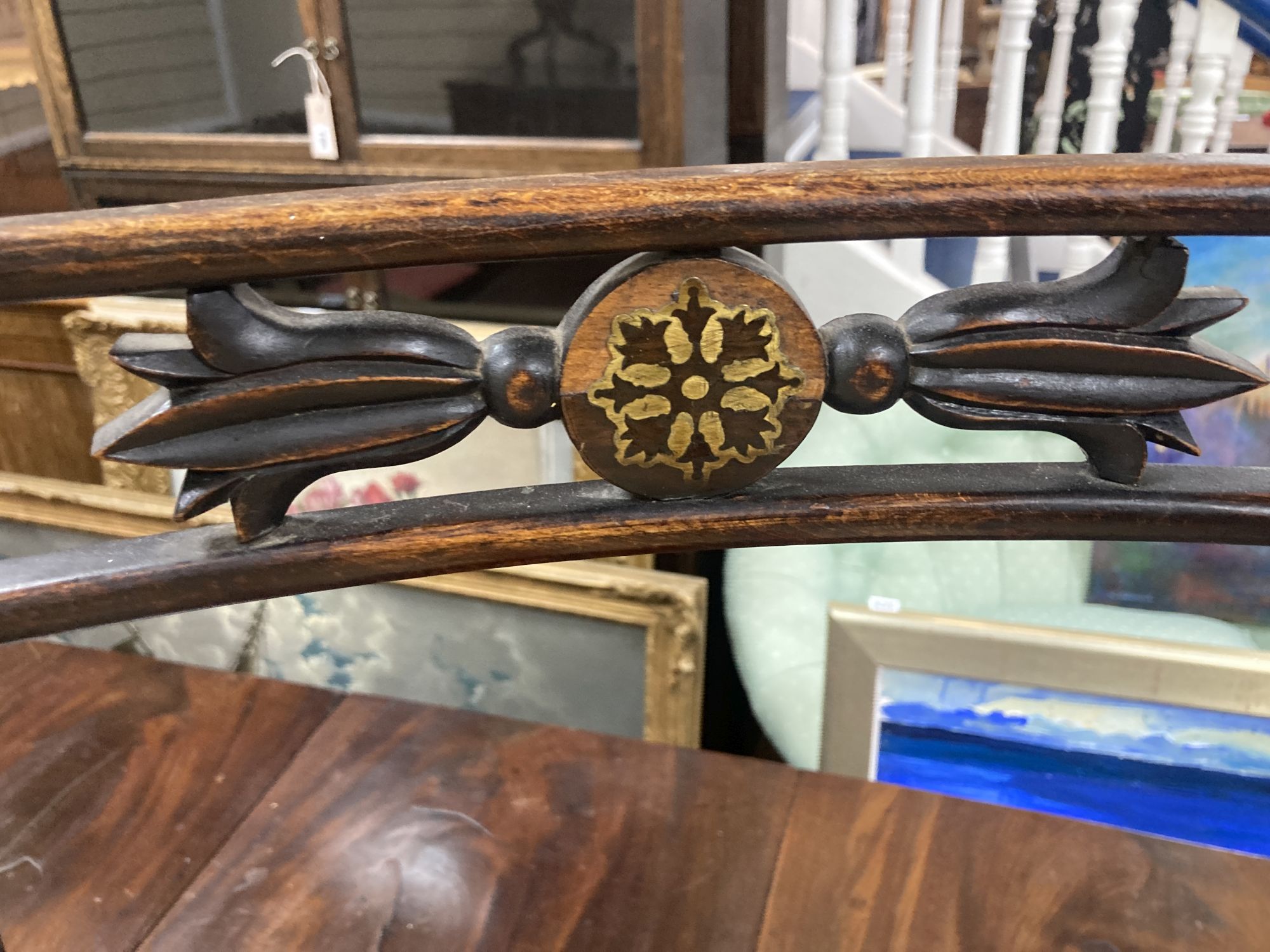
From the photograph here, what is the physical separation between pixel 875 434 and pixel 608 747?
0.64m

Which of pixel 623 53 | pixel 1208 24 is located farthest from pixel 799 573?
pixel 1208 24

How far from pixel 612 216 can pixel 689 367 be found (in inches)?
3.0

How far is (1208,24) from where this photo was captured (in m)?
1.30

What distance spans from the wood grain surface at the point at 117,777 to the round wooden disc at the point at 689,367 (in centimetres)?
51

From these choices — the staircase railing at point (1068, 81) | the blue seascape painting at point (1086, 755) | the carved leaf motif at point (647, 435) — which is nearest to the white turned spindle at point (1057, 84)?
the staircase railing at point (1068, 81)

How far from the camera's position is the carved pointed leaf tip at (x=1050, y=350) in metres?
0.46

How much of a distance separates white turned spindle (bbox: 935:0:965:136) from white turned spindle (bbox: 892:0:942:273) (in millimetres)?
287

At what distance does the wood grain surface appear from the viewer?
2.41ft

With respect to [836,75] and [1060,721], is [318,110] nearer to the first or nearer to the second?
[836,75]

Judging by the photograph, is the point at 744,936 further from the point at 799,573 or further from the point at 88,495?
the point at 88,495

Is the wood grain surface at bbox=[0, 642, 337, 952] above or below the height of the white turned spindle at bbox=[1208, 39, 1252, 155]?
below

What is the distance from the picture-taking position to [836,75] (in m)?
1.41

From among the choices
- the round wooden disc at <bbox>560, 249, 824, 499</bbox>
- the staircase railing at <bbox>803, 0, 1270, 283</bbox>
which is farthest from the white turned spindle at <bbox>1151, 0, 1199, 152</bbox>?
the round wooden disc at <bbox>560, 249, 824, 499</bbox>

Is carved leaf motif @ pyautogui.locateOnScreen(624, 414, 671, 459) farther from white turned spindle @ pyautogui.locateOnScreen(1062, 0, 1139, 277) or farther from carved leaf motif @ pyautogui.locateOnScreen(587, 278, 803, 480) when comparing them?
white turned spindle @ pyautogui.locateOnScreen(1062, 0, 1139, 277)
